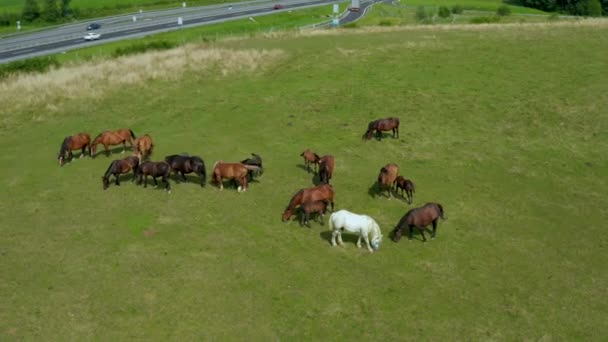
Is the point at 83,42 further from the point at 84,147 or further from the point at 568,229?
the point at 568,229

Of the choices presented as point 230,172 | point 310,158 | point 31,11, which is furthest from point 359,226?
point 31,11

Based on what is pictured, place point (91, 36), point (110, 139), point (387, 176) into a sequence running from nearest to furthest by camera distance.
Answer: point (387, 176)
point (110, 139)
point (91, 36)

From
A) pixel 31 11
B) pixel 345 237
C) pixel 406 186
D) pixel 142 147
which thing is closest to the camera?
pixel 345 237

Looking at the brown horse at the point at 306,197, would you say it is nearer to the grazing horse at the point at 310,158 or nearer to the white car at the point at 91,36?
the grazing horse at the point at 310,158

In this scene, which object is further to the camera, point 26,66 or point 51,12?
point 51,12

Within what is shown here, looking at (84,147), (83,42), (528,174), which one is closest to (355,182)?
(528,174)

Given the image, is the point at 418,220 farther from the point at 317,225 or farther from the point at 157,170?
the point at 157,170

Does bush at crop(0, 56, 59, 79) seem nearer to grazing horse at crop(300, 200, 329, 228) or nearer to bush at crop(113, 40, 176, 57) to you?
bush at crop(113, 40, 176, 57)

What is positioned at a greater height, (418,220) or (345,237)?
(418,220)
